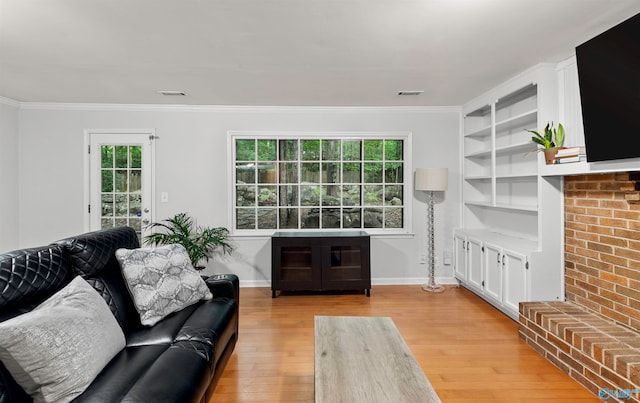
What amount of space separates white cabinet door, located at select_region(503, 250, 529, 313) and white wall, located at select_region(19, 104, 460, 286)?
1284 millimetres

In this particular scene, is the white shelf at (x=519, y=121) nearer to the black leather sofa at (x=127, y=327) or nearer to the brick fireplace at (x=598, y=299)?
the brick fireplace at (x=598, y=299)

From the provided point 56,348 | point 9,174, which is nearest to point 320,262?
point 56,348

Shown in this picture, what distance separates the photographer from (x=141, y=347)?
73.5 inches

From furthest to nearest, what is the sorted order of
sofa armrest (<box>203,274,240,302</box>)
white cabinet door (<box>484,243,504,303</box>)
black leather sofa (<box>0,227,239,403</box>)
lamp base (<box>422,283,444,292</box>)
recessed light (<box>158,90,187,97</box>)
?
lamp base (<box>422,283,444,292</box>)
recessed light (<box>158,90,187,97</box>)
white cabinet door (<box>484,243,504,303</box>)
sofa armrest (<box>203,274,240,302</box>)
black leather sofa (<box>0,227,239,403</box>)

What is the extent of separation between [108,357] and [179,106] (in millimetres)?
3469

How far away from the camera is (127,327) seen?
2.11m

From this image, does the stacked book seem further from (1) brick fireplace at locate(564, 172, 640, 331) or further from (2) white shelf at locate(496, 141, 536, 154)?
(2) white shelf at locate(496, 141, 536, 154)

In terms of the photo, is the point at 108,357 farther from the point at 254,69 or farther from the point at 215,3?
the point at 254,69

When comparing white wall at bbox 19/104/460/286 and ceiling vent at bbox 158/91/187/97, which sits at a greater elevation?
ceiling vent at bbox 158/91/187/97

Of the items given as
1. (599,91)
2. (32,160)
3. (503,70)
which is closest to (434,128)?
(503,70)

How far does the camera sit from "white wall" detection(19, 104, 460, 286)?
14.4 ft

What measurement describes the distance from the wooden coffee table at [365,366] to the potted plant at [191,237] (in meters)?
2.33

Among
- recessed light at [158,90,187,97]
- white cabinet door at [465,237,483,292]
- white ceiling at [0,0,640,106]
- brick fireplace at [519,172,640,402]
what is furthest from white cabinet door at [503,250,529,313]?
recessed light at [158,90,187,97]

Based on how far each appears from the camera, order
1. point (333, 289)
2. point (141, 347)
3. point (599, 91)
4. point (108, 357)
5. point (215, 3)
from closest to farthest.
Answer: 1. point (108, 357)
2. point (141, 347)
3. point (215, 3)
4. point (599, 91)
5. point (333, 289)
